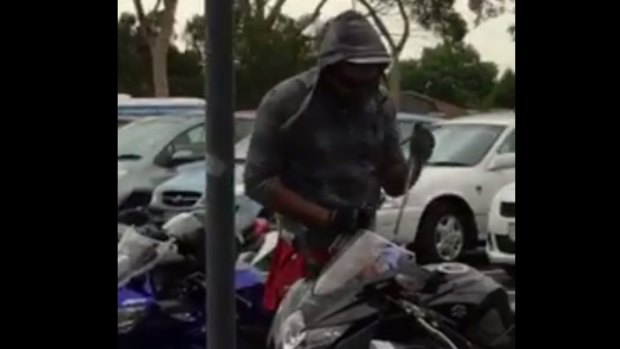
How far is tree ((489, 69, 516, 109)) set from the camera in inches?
114

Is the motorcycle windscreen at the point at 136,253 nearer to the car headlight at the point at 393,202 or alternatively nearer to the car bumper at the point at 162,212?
the car bumper at the point at 162,212

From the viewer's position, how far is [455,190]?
354 centimetres

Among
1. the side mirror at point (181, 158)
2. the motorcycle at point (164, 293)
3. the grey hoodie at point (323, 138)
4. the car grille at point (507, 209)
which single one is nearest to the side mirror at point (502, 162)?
the car grille at point (507, 209)

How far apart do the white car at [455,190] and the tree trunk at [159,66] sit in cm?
69

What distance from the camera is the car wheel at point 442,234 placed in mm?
3217

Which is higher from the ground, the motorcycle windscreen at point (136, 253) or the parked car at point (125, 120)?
the parked car at point (125, 120)

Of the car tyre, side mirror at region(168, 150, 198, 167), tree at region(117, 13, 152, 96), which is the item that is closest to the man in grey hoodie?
the car tyre

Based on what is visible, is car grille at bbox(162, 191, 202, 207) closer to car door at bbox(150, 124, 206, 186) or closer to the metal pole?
car door at bbox(150, 124, 206, 186)
